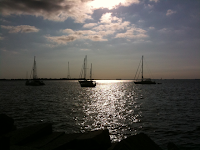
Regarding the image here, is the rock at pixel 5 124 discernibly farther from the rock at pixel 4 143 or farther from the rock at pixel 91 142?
the rock at pixel 4 143

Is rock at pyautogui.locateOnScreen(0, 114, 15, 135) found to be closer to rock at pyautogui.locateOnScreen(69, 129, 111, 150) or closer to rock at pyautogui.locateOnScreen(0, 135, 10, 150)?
rock at pyautogui.locateOnScreen(69, 129, 111, 150)

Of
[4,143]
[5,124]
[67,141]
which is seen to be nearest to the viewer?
[4,143]

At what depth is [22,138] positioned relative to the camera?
730 centimetres

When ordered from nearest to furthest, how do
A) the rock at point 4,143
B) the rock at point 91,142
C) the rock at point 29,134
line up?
the rock at point 4,143, the rock at point 91,142, the rock at point 29,134

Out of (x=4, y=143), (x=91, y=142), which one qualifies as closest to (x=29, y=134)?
(x=91, y=142)

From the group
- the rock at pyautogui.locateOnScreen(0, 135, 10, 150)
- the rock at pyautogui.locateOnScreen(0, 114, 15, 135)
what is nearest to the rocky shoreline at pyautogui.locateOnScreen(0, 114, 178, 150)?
the rock at pyautogui.locateOnScreen(0, 114, 15, 135)

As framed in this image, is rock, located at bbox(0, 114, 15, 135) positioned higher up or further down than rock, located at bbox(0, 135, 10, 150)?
further down

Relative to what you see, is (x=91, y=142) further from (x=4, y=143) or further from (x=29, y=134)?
(x=4, y=143)

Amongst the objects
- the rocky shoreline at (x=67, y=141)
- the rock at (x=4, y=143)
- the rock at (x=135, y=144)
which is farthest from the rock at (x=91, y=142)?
the rock at (x=4, y=143)

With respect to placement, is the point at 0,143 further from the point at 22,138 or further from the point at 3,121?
the point at 3,121

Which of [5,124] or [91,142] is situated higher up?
[5,124]

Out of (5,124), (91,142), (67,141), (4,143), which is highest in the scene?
(4,143)

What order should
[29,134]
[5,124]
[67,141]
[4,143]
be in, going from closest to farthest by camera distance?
1. [4,143]
2. [67,141]
3. [29,134]
4. [5,124]

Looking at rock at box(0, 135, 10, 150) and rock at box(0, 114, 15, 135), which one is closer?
rock at box(0, 135, 10, 150)
